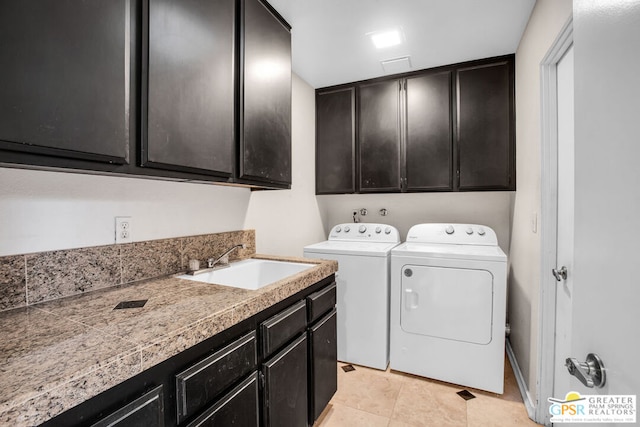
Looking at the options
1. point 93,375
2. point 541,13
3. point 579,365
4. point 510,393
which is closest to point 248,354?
point 93,375

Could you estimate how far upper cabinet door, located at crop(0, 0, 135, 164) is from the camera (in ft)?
2.40

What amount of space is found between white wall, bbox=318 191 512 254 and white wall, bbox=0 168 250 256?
176 cm

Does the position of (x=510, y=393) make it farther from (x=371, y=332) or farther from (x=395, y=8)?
(x=395, y=8)

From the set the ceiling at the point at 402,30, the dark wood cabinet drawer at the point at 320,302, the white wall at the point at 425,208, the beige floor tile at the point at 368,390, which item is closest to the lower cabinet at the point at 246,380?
the dark wood cabinet drawer at the point at 320,302

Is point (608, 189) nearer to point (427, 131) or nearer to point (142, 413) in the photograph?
point (142, 413)

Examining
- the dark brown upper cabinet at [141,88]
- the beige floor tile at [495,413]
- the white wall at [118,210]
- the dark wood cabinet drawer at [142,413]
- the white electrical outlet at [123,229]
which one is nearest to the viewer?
the dark wood cabinet drawer at [142,413]

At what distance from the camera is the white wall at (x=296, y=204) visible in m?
2.25

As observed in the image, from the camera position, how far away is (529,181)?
192 cm

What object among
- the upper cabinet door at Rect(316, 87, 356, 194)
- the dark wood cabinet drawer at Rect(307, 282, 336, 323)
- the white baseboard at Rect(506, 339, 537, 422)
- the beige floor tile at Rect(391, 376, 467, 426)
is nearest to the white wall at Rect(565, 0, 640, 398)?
the dark wood cabinet drawer at Rect(307, 282, 336, 323)

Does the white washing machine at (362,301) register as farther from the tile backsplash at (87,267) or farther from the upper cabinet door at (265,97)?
the tile backsplash at (87,267)

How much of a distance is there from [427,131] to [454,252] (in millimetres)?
1105

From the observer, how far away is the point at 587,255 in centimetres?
Result: 65

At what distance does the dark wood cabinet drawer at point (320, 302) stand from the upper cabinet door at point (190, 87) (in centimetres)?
77

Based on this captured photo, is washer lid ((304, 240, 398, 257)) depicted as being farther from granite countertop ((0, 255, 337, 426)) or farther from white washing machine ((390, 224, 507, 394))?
granite countertop ((0, 255, 337, 426))
